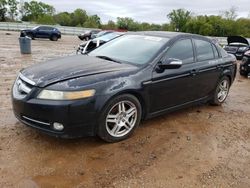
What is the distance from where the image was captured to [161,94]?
457cm

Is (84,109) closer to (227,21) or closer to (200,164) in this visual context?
(200,164)

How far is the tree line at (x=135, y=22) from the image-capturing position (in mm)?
55875

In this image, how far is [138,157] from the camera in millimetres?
3771

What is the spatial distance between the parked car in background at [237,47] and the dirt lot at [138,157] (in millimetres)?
11282

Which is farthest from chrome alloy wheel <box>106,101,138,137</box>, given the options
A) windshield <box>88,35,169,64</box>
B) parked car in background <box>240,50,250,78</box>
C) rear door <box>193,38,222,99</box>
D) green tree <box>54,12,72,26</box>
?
green tree <box>54,12,72,26</box>

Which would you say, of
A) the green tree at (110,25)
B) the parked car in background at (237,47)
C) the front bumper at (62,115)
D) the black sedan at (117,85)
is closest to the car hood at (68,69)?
the black sedan at (117,85)

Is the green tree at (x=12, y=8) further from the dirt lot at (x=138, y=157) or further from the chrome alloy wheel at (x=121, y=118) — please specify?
the chrome alloy wheel at (x=121, y=118)

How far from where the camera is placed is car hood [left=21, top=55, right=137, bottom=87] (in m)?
3.78

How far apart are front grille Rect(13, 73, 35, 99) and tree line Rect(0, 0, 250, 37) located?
1789 inches

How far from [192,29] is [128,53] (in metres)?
58.3

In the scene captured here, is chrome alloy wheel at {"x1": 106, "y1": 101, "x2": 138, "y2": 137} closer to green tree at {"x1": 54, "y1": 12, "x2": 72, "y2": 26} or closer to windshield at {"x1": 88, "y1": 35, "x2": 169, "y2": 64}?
windshield at {"x1": 88, "y1": 35, "x2": 169, "y2": 64}

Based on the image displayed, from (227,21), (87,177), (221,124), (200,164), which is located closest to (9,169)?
(87,177)

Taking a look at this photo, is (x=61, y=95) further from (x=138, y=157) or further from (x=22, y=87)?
(x=138, y=157)

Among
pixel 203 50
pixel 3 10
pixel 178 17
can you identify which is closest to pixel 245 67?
pixel 203 50
